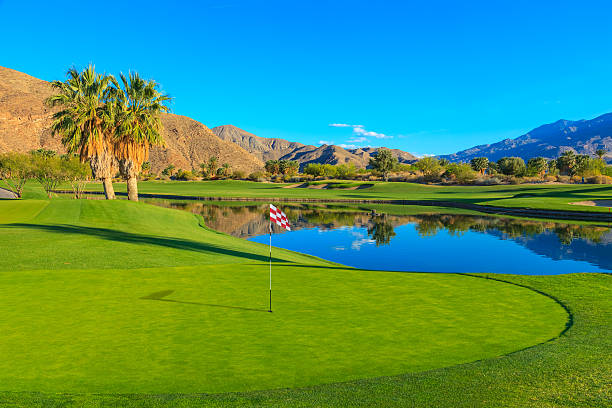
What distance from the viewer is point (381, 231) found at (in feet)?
125

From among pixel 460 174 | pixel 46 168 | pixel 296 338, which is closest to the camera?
pixel 296 338

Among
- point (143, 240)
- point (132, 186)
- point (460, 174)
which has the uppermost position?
point (460, 174)

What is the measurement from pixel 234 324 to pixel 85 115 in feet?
125

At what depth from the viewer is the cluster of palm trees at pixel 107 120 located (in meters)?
39.2

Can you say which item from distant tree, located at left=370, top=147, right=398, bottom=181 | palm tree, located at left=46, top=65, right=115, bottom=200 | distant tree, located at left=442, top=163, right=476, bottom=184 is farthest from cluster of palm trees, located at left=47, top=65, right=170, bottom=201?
distant tree, located at left=370, top=147, right=398, bottom=181

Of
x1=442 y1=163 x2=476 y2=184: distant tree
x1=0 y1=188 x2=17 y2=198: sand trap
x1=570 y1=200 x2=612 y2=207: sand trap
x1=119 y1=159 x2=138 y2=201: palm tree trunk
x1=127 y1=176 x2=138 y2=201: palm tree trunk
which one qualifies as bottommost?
x1=570 y1=200 x2=612 y2=207: sand trap

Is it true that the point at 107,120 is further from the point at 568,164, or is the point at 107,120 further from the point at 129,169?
the point at 568,164

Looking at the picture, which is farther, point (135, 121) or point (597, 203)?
point (597, 203)

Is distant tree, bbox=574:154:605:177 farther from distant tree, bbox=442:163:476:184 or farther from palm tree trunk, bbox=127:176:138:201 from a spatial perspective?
palm tree trunk, bbox=127:176:138:201

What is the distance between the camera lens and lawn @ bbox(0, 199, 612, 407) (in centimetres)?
536

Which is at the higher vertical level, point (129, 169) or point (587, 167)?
point (587, 167)

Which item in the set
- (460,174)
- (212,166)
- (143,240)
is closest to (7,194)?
(143,240)


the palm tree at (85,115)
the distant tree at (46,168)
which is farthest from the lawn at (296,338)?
the distant tree at (46,168)

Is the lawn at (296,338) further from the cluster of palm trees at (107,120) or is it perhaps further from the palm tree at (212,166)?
the palm tree at (212,166)
